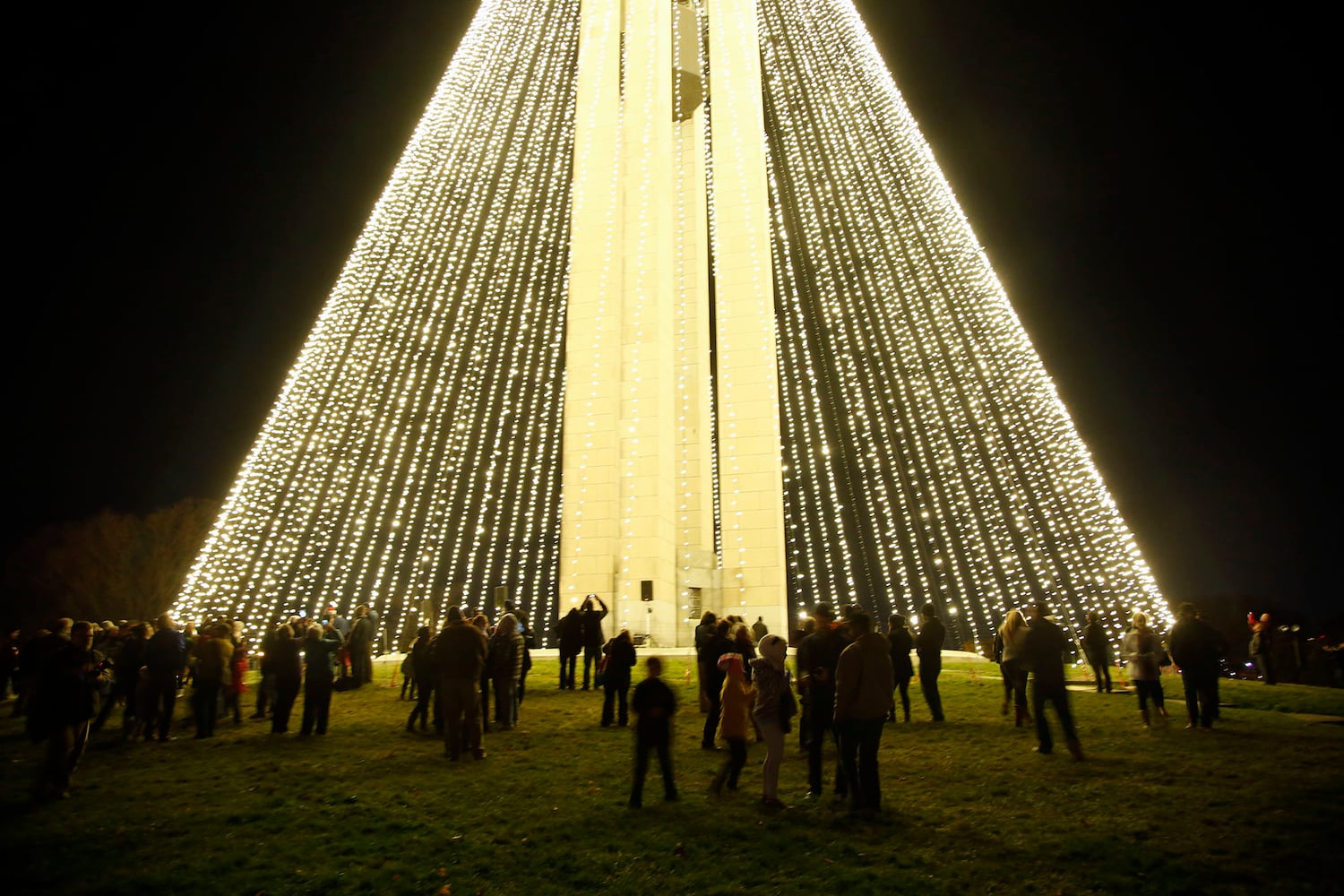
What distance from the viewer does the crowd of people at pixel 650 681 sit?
6.85m

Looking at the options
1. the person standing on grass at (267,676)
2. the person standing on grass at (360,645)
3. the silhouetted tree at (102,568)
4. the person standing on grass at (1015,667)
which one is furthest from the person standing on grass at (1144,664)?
the silhouetted tree at (102,568)

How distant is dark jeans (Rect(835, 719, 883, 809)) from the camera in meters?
6.41

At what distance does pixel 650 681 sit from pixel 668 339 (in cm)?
1931

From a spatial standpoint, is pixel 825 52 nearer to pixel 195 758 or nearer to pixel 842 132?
pixel 842 132

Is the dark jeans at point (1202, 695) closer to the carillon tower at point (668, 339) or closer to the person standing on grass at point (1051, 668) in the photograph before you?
the person standing on grass at point (1051, 668)

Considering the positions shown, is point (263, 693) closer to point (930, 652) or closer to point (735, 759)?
point (735, 759)

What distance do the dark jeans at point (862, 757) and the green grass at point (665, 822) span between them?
224 millimetres

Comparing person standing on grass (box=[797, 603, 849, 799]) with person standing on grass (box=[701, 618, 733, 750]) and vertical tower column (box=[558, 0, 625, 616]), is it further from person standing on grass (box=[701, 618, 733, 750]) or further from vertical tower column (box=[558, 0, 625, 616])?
vertical tower column (box=[558, 0, 625, 616])

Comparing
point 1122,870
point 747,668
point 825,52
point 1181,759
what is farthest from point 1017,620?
point 825,52

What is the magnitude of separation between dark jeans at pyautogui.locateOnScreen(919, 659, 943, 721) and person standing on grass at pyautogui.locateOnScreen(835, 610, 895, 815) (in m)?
4.28

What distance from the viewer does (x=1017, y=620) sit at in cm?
991

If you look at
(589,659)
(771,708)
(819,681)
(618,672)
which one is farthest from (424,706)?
(819,681)

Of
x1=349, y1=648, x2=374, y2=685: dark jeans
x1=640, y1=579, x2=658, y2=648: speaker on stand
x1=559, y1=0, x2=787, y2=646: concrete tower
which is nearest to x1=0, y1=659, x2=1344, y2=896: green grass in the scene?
x1=349, y1=648, x2=374, y2=685: dark jeans

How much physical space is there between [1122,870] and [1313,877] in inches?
43.9
